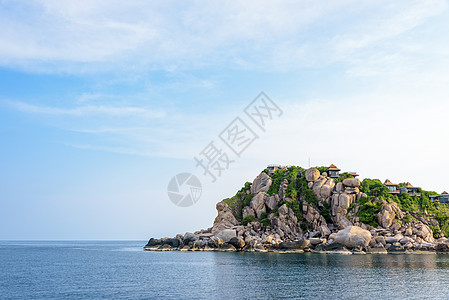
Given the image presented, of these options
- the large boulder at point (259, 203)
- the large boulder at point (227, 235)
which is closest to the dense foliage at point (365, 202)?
the large boulder at point (259, 203)

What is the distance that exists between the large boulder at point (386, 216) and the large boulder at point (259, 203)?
3365 centimetres

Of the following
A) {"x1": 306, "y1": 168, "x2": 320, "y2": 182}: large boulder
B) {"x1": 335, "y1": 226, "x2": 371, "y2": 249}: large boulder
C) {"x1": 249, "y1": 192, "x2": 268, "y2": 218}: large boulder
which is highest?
{"x1": 306, "y1": 168, "x2": 320, "y2": 182}: large boulder

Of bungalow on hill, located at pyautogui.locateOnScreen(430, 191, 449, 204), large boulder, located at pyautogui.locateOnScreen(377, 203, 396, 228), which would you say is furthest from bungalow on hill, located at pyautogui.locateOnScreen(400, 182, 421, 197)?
large boulder, located at pyautogui.locateOnScreen(377, 203, 396, 228)

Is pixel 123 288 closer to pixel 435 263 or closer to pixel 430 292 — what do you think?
pixel 430 292

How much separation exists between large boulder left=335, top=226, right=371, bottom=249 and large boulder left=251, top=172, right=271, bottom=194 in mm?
32485

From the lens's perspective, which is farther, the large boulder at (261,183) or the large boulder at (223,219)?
the large boulder at (261,183)

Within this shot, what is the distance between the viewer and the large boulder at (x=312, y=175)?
411ft

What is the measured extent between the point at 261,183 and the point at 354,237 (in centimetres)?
3965

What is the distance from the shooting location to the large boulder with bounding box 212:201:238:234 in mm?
122200

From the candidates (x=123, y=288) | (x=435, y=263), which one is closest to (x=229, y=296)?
(x=123, y=288)

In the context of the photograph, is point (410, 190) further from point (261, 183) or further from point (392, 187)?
point (261, 183)

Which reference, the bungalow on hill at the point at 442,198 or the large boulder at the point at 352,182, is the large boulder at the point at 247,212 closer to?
the large boulder at the point at 352,182

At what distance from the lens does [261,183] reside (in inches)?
5192

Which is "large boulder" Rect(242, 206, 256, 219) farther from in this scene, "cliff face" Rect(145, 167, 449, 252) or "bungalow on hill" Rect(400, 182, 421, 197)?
"bungalow on hill" Rect(400, 182, 421, 197)
